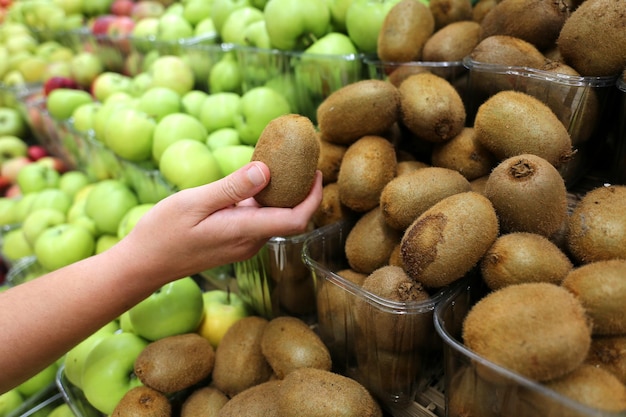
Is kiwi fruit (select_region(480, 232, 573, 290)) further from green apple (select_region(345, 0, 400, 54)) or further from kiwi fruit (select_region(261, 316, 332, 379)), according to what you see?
green apple (select_region(345, 0, 400, 54))

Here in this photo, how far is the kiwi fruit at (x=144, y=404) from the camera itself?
0.82 metres

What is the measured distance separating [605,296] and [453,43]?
68 cm

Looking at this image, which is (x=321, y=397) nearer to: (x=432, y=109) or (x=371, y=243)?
(x=371, y=243)

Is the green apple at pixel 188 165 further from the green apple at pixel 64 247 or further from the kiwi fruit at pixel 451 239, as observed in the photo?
the kiwi fruit at pixel 451 239

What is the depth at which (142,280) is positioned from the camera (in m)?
0.82

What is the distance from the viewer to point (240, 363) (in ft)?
2.89

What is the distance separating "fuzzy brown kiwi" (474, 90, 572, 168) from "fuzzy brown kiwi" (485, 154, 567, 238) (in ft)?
0.29

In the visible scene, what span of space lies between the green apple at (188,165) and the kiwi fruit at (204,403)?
53 centimetres

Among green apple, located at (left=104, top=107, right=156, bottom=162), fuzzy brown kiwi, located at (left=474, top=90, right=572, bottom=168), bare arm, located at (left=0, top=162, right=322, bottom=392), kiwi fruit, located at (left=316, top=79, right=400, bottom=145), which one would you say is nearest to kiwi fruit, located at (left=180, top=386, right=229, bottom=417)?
bare arm, located at (left=0, top=162, right=322, bottom=392)

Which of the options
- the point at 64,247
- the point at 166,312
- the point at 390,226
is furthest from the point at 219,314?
the point at 64,247

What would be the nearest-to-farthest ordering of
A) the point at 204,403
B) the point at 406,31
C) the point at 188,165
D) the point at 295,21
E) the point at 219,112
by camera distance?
1. the point at 204,403
2. the point at 406,31
3. the point at 188,165
4. the point at 295,21
5. the point at 219,112

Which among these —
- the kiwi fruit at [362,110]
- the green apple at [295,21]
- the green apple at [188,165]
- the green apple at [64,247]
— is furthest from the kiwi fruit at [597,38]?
the green apple at [64,247]

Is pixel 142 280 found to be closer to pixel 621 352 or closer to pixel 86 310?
pixel 86 310

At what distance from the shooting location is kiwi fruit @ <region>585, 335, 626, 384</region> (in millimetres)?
550
